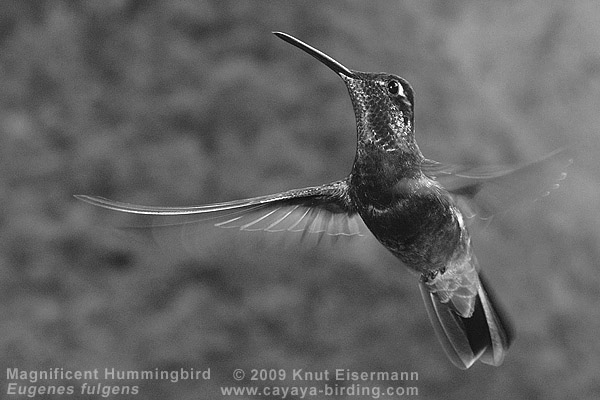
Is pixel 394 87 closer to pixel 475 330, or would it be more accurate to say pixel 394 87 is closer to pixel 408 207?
pixel 408 207

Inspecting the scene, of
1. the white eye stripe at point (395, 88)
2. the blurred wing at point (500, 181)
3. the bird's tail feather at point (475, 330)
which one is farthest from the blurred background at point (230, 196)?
the white eye stripe at point (395, 88)

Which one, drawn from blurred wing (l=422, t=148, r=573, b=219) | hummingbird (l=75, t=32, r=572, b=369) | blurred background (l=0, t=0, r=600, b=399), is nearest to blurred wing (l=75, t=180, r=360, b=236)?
hummingbird (l=75, t=32, r=572, b=369)

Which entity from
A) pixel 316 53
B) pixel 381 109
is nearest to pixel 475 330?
pixel 381 109

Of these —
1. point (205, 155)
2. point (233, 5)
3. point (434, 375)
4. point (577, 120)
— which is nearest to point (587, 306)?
point (434, 375)

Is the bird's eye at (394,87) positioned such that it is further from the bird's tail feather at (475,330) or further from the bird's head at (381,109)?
the bird's tail feather at (475,330)


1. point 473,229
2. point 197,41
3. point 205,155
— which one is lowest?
point 205,155

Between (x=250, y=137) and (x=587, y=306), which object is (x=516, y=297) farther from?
(x=250, y=137)
